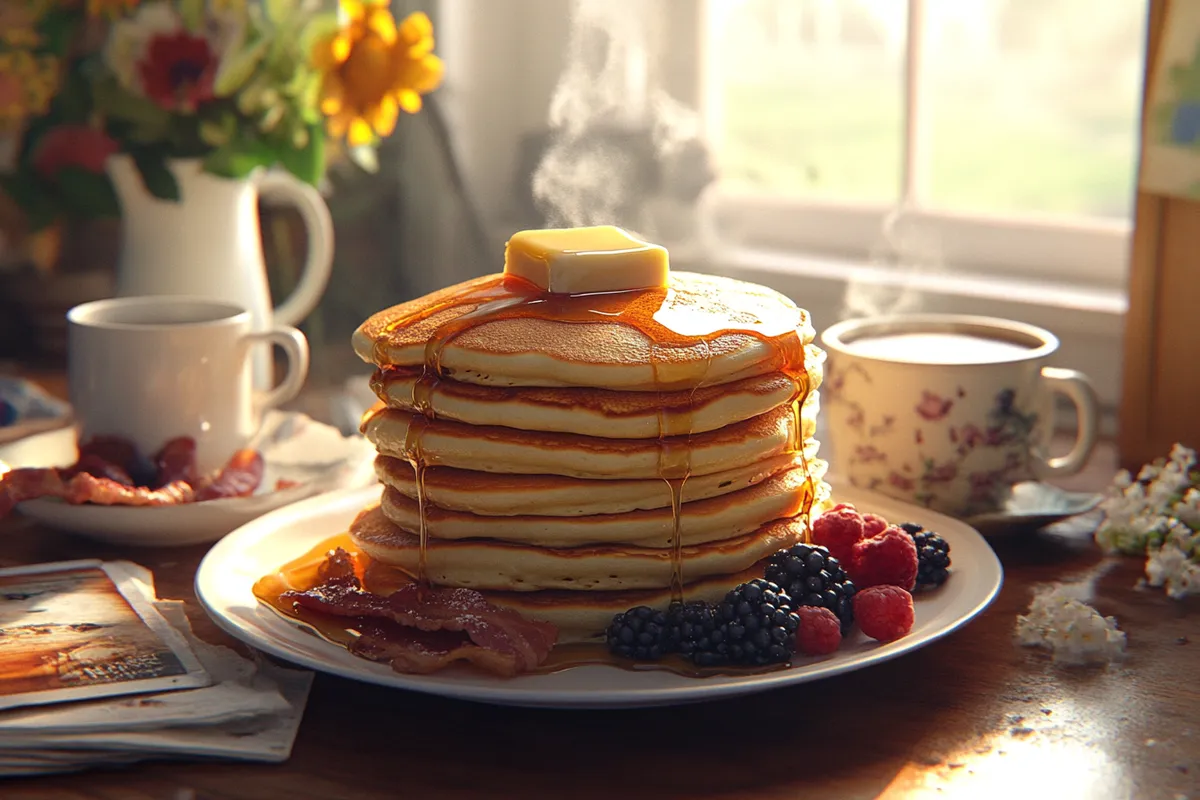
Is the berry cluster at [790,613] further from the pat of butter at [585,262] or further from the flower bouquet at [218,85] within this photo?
the flower bouquet at [218,85]

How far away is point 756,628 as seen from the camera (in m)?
0.87

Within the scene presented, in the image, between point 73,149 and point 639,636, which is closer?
point 639,636

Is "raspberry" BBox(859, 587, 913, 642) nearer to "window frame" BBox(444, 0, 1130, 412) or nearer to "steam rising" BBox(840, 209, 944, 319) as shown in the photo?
"window frame" BBox(444, 0, 1130, 412)

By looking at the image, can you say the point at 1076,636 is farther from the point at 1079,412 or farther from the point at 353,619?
the point at 353,619

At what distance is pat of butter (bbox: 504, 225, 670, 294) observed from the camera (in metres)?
1.00

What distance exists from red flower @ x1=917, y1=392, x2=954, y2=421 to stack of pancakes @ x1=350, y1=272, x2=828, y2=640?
287 mm

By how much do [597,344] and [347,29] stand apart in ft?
2.64

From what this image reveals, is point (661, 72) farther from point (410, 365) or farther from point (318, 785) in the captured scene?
point (318, 785)

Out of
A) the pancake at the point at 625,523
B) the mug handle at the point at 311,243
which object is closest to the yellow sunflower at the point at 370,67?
the mug handle at the point at 311,243

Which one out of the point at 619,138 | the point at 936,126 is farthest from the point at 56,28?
the point at 936,126

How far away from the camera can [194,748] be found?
2.65ft

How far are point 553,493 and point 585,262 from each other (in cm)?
19

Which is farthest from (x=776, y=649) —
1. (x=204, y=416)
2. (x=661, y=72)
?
(x=661, y=72)

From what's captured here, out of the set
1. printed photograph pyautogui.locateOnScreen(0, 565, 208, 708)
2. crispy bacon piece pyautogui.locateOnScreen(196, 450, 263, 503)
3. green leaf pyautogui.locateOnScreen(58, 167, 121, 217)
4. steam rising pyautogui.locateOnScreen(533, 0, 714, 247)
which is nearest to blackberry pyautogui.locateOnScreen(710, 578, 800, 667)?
printed photograph pyautogui.locateOnScreen(0, 565, 208, 708)
